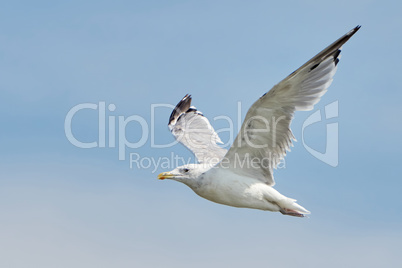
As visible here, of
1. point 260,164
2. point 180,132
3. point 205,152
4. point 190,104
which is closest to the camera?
point 260,164

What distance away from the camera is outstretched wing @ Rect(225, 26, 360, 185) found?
36.9ft

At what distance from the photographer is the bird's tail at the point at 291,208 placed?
39.3ft

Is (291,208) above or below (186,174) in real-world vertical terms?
below

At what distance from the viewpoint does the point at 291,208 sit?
12.1 m

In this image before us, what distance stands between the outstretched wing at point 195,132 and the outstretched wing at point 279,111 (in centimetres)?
149

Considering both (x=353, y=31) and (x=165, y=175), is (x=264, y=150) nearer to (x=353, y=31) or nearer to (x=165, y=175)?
(x=165, y=175)

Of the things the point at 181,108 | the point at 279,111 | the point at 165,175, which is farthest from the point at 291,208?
the point at 181,108

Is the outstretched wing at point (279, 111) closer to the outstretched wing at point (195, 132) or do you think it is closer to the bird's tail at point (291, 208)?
the bird's tail at point (291, 208)

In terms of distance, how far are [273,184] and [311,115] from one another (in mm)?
1464

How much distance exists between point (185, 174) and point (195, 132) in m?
3.48

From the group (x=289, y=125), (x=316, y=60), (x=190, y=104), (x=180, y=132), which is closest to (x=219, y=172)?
(x=289, y=125)

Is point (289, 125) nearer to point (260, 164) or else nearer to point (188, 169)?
point (260, 164)

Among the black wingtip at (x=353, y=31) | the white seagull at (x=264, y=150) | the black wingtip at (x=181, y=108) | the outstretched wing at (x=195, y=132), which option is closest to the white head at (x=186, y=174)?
the white seagull at (x=264, y=150)

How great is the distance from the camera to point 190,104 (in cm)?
1722
